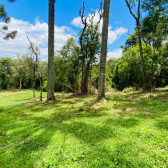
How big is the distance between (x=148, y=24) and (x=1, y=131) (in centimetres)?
1099

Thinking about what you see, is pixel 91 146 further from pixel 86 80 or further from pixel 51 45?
pixel 86 80

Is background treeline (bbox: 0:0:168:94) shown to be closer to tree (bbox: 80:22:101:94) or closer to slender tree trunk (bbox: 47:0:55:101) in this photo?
tree (bbox: 80:22:101:94)

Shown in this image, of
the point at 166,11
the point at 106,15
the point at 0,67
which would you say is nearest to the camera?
the point at 106,15

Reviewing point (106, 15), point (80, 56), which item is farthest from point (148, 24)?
point (80, 56)

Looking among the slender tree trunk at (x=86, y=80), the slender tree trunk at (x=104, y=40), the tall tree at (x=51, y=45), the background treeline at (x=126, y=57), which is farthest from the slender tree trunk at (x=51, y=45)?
the slender tree trunk at (x=86, y=80)

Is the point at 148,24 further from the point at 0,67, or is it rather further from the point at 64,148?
the point at 0,67

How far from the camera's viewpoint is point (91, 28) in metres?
11.7

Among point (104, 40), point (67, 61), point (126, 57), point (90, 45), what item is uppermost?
point (90, 45)

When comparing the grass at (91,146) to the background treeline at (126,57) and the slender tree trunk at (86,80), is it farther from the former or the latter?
the slender tree trunk at (86,80)

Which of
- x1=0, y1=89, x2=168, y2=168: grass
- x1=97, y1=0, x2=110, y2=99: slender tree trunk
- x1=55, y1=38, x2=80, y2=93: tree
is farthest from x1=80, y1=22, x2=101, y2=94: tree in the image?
x1=0, y1=89, x2=168, y2=168: grass

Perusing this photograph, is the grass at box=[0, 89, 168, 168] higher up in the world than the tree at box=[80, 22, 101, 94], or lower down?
lower down

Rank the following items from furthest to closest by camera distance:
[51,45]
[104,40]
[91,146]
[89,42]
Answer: [89,42], [51,45], [104,40], [91,146]

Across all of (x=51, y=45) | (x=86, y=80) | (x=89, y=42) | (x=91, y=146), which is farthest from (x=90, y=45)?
(x=91, y=146)

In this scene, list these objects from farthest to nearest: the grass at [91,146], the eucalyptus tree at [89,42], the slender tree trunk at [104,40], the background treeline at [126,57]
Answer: the eucalyptus tree at [89,42] < the background treeline at [126,57] < the slender tree trunk at [104,40] < the grass at [91,146]
